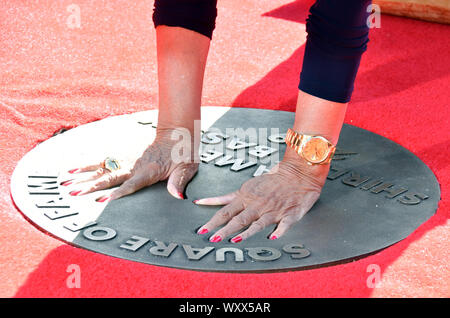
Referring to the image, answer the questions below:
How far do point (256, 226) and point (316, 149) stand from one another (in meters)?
0.27

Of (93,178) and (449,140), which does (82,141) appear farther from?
(449,140)

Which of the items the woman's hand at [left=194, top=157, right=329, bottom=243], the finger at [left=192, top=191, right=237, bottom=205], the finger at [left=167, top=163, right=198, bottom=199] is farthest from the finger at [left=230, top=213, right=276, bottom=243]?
the finger at [left=167, top=163, right=198, bottom=199]

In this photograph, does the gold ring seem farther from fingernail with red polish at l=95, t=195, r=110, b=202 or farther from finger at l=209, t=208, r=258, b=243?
finger at l=209, t=208, r=258, b=243

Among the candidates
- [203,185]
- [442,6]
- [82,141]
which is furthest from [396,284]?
[442,6]

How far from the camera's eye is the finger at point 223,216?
1427 mm

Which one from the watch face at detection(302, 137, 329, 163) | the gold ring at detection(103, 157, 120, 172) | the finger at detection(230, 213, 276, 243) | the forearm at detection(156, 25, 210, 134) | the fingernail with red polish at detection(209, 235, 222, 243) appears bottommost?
the fingernail with red polish at detection(209, 235, 222, 243)

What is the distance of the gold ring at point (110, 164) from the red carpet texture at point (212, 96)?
29cm

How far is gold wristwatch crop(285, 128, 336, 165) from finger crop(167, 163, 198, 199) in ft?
1.13

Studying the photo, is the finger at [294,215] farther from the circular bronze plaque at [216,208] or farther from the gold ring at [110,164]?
the gold ring at [110,164]

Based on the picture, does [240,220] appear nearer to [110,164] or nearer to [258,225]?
[258,225]

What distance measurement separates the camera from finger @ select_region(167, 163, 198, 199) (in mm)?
1614

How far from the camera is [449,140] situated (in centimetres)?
207

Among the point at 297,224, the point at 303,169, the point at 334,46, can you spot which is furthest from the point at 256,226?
the point at 334,46
